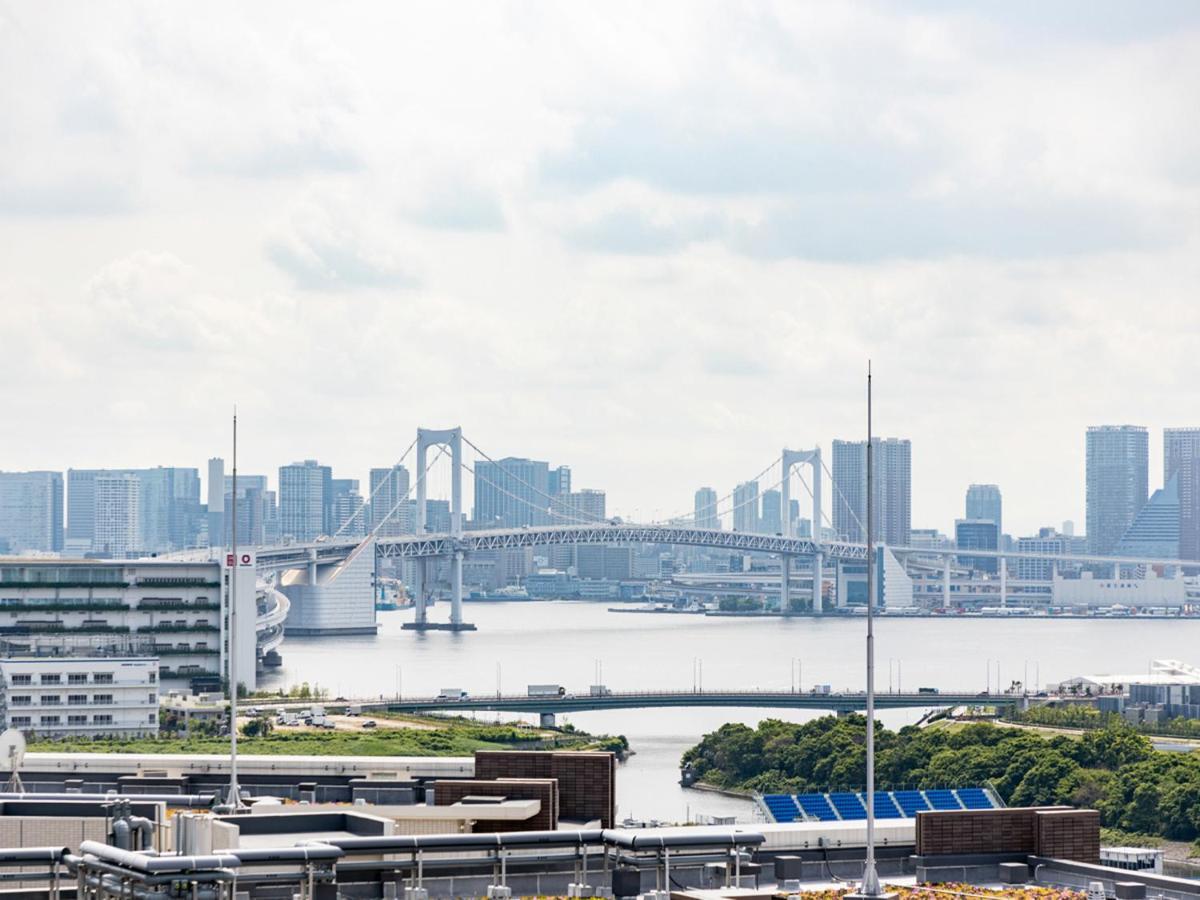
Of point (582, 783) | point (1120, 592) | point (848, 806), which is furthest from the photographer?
point (1120, 592)

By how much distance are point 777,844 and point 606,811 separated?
107 cm

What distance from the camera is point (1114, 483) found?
182 metres

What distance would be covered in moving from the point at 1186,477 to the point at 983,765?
146 m

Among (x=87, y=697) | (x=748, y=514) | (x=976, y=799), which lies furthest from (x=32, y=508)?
(x=976, y=799)

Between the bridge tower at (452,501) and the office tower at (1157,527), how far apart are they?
90177mm

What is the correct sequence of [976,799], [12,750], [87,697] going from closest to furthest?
1. [12,750]
2. [976,799]
3. [87,697]

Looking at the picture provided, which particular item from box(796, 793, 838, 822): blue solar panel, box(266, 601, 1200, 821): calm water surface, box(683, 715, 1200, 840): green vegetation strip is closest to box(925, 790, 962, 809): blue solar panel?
box(796, 793, 838, 822): blue solar panel

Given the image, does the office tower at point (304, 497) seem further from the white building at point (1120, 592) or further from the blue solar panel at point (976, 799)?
the blue solar panel at point (976, 799)

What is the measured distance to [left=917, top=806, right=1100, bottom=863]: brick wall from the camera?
344 inches

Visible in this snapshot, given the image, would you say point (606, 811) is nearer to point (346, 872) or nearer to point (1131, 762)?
point (346, 872)

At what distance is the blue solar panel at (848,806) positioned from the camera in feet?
65.7

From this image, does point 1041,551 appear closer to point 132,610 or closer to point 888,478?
point 888,478

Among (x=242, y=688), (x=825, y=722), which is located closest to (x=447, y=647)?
(x=242, y=688)

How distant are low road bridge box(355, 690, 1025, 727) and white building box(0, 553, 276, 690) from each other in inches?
147
